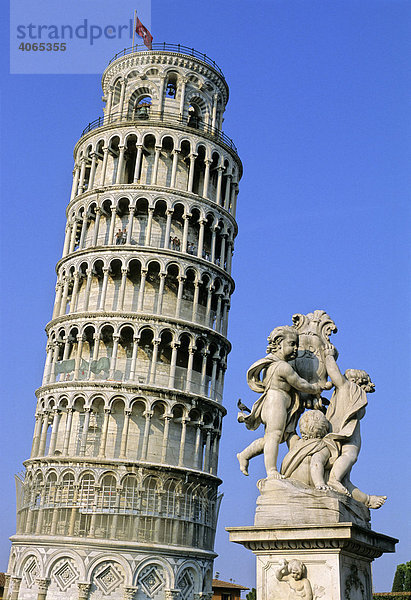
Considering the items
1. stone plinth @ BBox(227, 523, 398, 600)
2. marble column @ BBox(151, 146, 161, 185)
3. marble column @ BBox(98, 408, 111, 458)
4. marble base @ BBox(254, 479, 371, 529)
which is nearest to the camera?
stone plinth @ BBox(227, 523, 398, 600)

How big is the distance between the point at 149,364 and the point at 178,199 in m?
11.0

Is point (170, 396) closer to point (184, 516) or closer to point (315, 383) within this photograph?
point (184, 516)

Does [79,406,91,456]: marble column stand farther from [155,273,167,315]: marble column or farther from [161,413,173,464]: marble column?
[155,273,167,315]: marble column

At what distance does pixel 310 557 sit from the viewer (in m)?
6.46

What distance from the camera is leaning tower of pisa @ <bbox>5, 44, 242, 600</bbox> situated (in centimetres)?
3944

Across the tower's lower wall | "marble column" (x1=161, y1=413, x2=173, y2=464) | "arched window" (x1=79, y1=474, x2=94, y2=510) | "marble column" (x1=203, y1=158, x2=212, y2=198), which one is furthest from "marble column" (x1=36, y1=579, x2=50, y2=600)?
"marble column" (x1=203, y1=158, x2=212, y2=198)

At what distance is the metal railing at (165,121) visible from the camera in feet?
158

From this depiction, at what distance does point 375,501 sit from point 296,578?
4.24 ft

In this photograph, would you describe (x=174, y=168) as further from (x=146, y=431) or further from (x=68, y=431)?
(x=68, y=431)

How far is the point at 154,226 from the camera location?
46531 mm

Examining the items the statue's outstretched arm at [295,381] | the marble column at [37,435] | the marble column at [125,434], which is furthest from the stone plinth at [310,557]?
the marble column at [37,435]

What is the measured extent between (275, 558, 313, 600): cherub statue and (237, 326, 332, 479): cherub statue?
0.92m

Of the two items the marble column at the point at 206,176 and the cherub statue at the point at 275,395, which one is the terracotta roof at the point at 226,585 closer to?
the marble column at the point at 206,176

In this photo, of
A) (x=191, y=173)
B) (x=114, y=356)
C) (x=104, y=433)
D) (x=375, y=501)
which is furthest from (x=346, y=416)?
(x=191, y=173)
